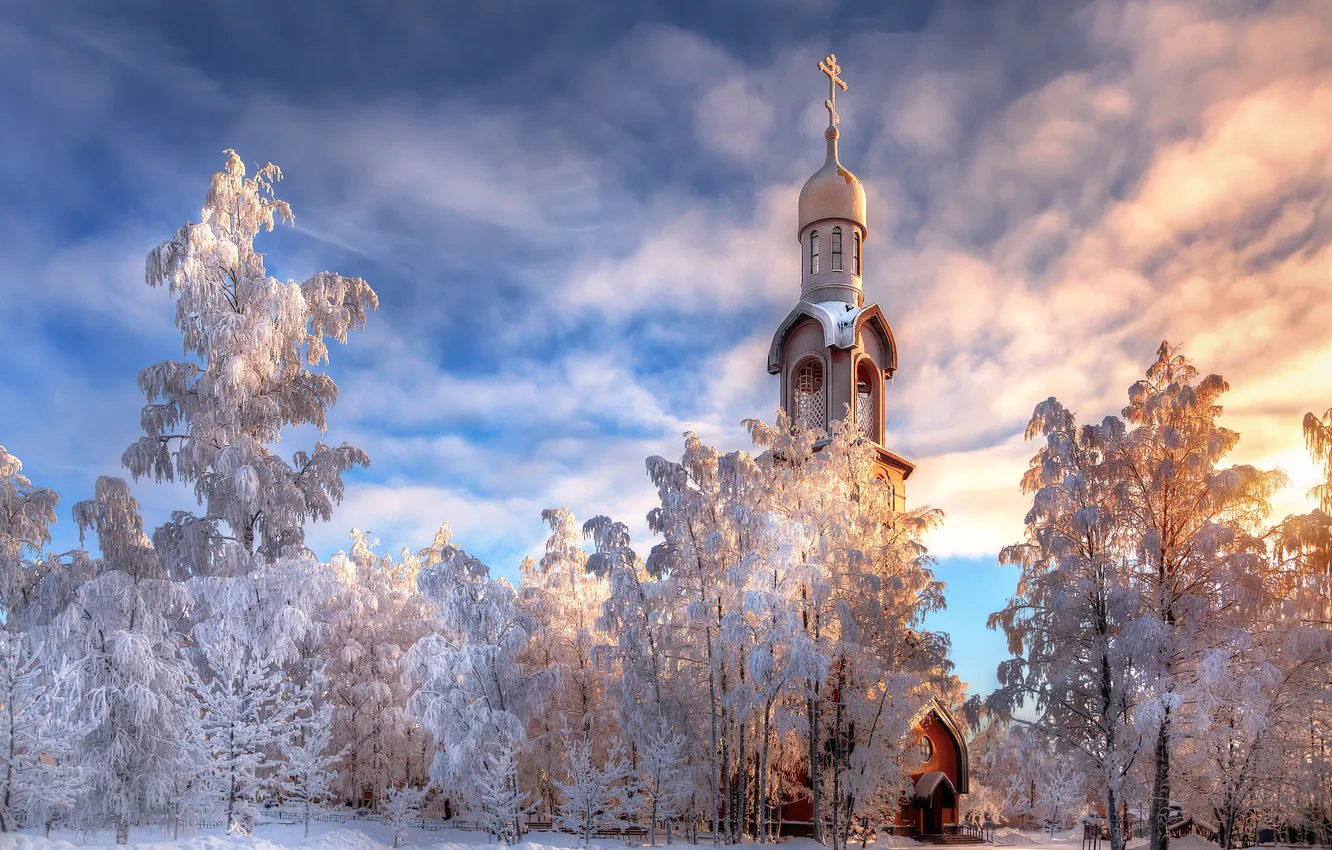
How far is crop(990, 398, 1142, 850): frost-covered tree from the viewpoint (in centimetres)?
1920

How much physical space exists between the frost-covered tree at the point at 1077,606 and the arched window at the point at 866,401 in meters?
13.3

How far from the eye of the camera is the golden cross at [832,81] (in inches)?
1475

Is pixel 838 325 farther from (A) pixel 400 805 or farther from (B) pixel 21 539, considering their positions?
(B) pixel 21 539

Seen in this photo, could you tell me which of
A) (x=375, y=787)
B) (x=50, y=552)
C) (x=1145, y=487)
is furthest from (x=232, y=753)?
(x=1145, y=487)

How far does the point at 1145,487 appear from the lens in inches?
794

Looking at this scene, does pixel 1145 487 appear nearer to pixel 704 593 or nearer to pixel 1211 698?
pixel 1211 698

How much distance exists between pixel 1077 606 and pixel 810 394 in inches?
672

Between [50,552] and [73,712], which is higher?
[50,552]

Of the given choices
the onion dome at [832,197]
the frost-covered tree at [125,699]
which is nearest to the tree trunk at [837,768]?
the frost-covered tree at [125,699]

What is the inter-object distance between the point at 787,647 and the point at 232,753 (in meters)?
12.4

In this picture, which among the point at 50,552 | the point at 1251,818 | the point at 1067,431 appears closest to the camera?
the point at 50,552

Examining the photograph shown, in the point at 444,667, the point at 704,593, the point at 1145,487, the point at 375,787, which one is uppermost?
the point at 1145,487

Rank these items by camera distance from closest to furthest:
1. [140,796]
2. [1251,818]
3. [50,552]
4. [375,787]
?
1. [140,796]
2. [50,552]
3. [1251,818]
4. [375,787]

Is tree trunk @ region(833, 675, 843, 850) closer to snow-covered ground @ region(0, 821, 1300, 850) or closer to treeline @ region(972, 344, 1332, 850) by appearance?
snow-covered ground @ region(0, 821, 1300, 850)
